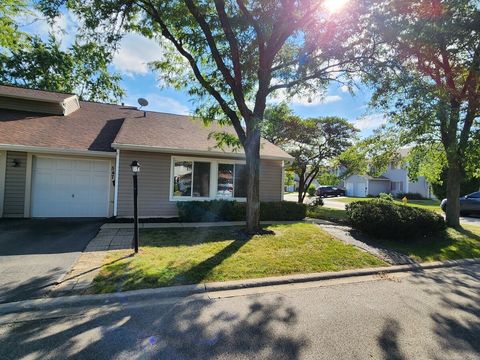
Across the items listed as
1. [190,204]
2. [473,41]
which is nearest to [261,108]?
[190,204]

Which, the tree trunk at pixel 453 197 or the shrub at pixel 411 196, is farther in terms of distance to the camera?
the shrub at pixel 411 196

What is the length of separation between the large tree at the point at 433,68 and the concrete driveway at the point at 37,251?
9.20m

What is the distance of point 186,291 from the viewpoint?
4719mm

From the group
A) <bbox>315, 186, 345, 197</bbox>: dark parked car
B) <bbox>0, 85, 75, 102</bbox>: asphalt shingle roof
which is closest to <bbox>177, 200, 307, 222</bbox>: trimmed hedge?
<bbox>0, 85, 75, 102</bbox>: asphalt shingle roof

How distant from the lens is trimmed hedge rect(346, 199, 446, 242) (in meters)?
8.38

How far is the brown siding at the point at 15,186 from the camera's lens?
10.2m

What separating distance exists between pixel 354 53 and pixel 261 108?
3096 mm

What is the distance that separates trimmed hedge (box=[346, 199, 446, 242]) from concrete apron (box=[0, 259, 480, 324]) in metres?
2.04

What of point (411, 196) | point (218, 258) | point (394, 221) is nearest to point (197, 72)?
point (218, 258)

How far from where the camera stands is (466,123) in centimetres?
1064

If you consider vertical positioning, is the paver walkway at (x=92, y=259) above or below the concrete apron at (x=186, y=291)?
above

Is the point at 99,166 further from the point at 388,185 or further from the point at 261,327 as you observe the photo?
the point at 388,185

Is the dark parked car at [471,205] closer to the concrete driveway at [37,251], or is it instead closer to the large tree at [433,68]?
the large tree at [433,68]

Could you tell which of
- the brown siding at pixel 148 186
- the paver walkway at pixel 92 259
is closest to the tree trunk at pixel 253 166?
the paver walkway at pixel 92 259
